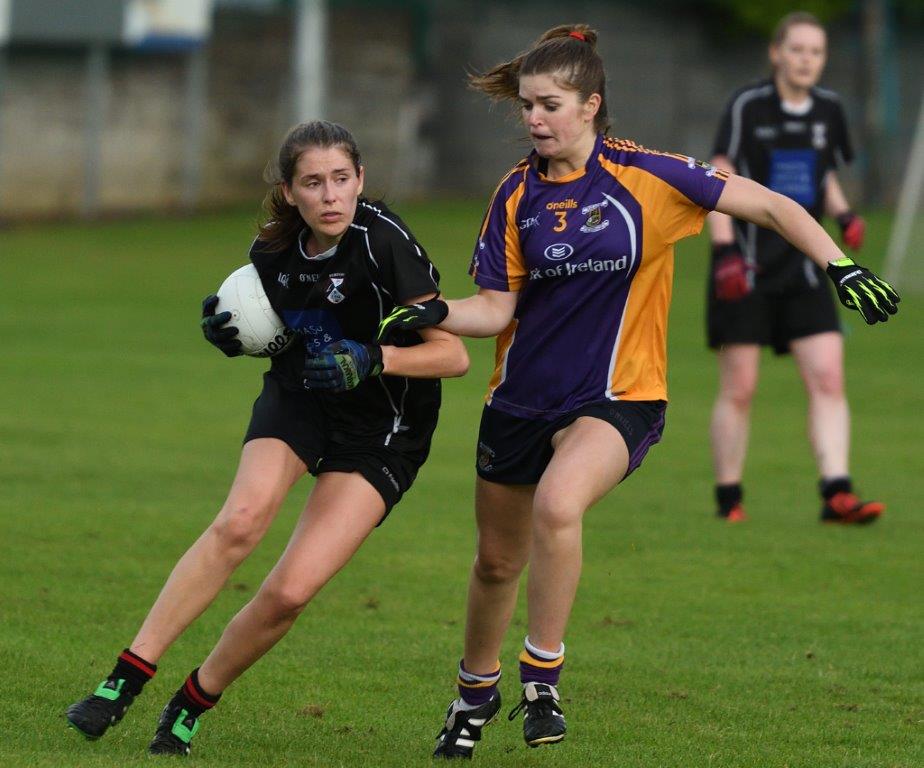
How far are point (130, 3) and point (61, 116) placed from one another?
6.53ft

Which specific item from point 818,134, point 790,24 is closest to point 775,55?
point 790,24

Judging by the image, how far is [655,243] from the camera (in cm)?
581

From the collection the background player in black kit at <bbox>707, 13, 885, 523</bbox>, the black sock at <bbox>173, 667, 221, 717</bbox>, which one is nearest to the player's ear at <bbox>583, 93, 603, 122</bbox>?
the black sock at <bbox>173, 667, 221, 717</bbox>

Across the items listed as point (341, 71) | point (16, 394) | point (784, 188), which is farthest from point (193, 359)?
point (341, 71)

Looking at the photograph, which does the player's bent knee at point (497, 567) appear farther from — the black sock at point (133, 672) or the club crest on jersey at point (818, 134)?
the club crest on jersey at point (818, 134)

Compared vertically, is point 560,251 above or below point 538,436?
above

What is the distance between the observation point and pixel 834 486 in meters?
9.92

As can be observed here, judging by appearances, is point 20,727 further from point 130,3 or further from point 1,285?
point 130,3

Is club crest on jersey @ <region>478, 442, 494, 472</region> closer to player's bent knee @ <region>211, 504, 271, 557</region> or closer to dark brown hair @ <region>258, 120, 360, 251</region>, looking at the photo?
player's bent knee @ <region>211, 504, 271, 557</region>

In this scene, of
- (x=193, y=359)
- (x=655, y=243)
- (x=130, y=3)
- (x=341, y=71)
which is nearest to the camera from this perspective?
(x=655, y=243)

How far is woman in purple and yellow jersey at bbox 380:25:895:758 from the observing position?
573 centimetres

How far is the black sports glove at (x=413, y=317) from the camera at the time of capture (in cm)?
544

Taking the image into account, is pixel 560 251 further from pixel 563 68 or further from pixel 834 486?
pixel 834 486

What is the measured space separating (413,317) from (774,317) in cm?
487
